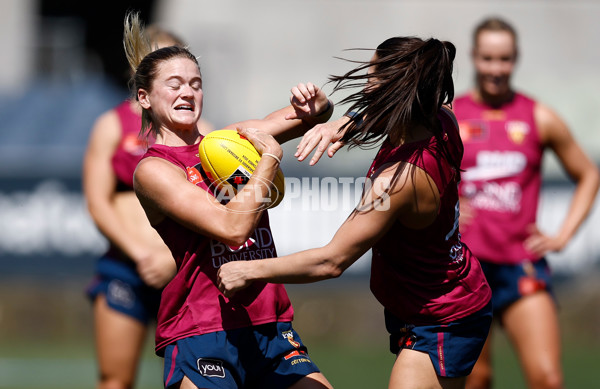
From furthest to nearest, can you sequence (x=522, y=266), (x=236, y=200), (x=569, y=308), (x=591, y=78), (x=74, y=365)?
(x=591, y=78) < (x=569, y=308) < (x=74, y=365) < (x=522, y=266) < (x=236, y=200)

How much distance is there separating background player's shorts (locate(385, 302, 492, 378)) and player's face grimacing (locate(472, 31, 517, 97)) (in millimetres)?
2626

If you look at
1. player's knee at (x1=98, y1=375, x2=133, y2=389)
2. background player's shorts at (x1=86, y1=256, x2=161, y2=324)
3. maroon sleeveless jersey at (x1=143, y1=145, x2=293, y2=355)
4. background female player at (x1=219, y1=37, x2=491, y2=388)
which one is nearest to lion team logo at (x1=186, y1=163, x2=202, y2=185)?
maroon sleeveless jersey at (x1=143, y1=145, x2=293, y2=355)

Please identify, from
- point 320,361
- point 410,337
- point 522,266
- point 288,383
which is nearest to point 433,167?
point 410,337

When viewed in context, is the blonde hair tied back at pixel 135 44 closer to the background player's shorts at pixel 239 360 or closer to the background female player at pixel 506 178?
the background player's shorts at pixel 239 360

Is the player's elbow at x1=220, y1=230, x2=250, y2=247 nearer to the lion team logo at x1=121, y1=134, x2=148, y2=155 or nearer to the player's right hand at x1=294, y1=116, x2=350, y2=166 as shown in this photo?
the player's right hand at x1=294, y1=116, x2=350, y2=166

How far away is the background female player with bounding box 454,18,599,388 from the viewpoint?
5891 mm

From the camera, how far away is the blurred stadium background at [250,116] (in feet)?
31.5

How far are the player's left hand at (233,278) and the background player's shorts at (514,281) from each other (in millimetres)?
2892

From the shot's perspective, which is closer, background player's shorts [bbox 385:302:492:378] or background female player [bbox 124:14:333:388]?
background female player [bbox 124:14:333:388]

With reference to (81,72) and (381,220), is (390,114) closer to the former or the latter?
(381,220)

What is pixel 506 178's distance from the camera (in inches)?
238

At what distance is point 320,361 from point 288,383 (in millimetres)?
5152

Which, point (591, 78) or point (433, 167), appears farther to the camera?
point (591, 78)

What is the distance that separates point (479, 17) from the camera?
1555 cm
